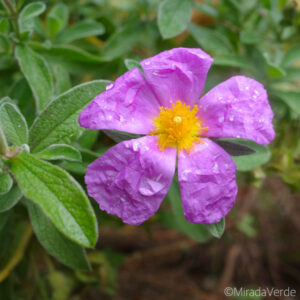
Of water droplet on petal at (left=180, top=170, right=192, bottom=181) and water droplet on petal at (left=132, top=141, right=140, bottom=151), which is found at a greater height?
water droplet on petal at (left=132, top=141, right=140, bottom=151)

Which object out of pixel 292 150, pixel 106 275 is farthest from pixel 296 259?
pixel 106 275

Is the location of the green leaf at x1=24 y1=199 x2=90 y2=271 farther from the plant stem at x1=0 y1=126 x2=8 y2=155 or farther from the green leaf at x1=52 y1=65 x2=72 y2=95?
the green leaf at x1=52 y1=65 x2=72 y2=95

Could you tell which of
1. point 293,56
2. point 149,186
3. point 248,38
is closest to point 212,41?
point 248,38

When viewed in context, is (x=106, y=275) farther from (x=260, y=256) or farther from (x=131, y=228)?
(x=260, y=256)

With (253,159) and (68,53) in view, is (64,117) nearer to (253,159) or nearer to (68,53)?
(68,53)

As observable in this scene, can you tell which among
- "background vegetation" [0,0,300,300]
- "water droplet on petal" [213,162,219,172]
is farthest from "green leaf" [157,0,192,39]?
"water droplet on petal" [213,162,219,172]
